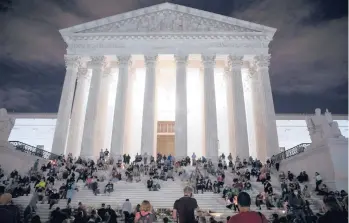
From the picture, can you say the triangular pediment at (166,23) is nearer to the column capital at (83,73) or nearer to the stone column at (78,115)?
the column capital at (83,73)

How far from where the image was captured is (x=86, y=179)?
19625mm

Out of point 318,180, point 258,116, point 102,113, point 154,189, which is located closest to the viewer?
point 318,180

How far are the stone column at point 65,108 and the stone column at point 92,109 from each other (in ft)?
6.46

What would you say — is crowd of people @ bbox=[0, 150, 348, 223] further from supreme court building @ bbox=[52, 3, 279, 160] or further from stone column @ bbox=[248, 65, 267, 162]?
supreme court building @ bbox=[52, 3, 279, 160]

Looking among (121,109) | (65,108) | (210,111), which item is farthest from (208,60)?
(65,108)

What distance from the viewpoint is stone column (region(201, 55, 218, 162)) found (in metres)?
27.4

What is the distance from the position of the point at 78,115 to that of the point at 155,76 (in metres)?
9.50

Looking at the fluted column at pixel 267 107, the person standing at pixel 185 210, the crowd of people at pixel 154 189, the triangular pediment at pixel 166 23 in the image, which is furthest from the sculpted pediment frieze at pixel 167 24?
the person standing at pixel 185 210

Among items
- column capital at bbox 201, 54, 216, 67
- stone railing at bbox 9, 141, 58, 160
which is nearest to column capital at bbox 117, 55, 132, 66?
column capital at bbox 201, 54, 216, 67

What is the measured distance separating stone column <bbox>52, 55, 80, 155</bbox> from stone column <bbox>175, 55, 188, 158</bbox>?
1145 cm

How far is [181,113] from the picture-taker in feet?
95.5

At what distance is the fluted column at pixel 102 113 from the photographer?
30.2 meters

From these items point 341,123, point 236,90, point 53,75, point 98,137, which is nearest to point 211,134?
point 236,90

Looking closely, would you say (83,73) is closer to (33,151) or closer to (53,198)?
(33,151)
